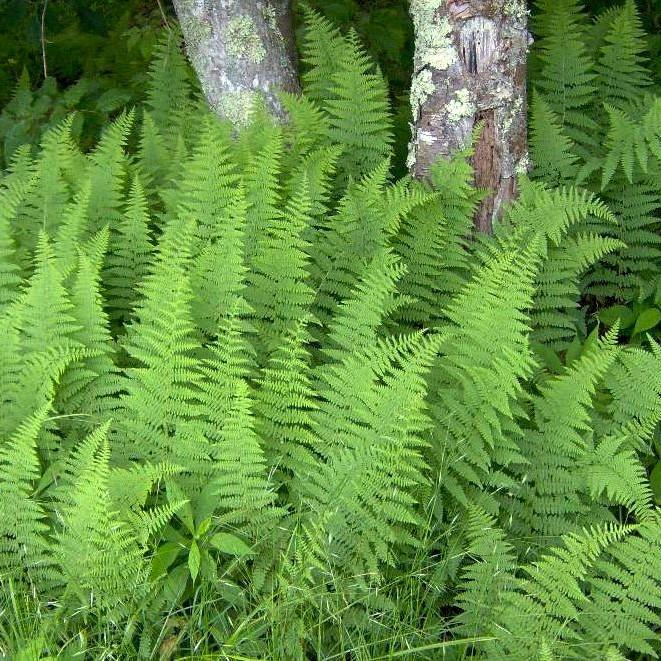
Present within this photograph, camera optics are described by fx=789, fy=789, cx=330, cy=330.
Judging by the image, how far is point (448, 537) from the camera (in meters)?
2.49

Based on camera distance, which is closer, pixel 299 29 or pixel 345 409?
pixel 345 409

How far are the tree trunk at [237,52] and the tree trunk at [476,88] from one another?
837mm

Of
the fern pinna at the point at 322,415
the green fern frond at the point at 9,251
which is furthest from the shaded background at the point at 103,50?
the green fern frond at the point at 9,251

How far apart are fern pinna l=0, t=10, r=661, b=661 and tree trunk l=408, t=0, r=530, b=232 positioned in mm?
150

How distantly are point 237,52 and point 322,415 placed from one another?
7.40ft

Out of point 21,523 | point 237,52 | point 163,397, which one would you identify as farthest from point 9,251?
point 237,52

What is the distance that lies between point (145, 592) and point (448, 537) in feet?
3.08

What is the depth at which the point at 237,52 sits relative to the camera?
405cm

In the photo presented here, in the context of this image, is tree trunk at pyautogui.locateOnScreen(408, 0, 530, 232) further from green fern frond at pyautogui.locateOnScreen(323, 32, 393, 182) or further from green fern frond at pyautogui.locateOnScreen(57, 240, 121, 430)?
green fern frond at pyautogui.locateOnScreen(57, 240, 121, 430)

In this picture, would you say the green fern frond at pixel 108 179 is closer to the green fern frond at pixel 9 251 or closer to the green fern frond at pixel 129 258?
the green fern frond at pixel 129 258

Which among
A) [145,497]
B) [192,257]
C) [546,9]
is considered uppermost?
[546,9]

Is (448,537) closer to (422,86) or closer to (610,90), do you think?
(422,86)

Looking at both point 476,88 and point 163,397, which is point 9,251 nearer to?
point 163,397

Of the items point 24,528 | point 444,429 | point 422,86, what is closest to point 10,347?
point 24,528
